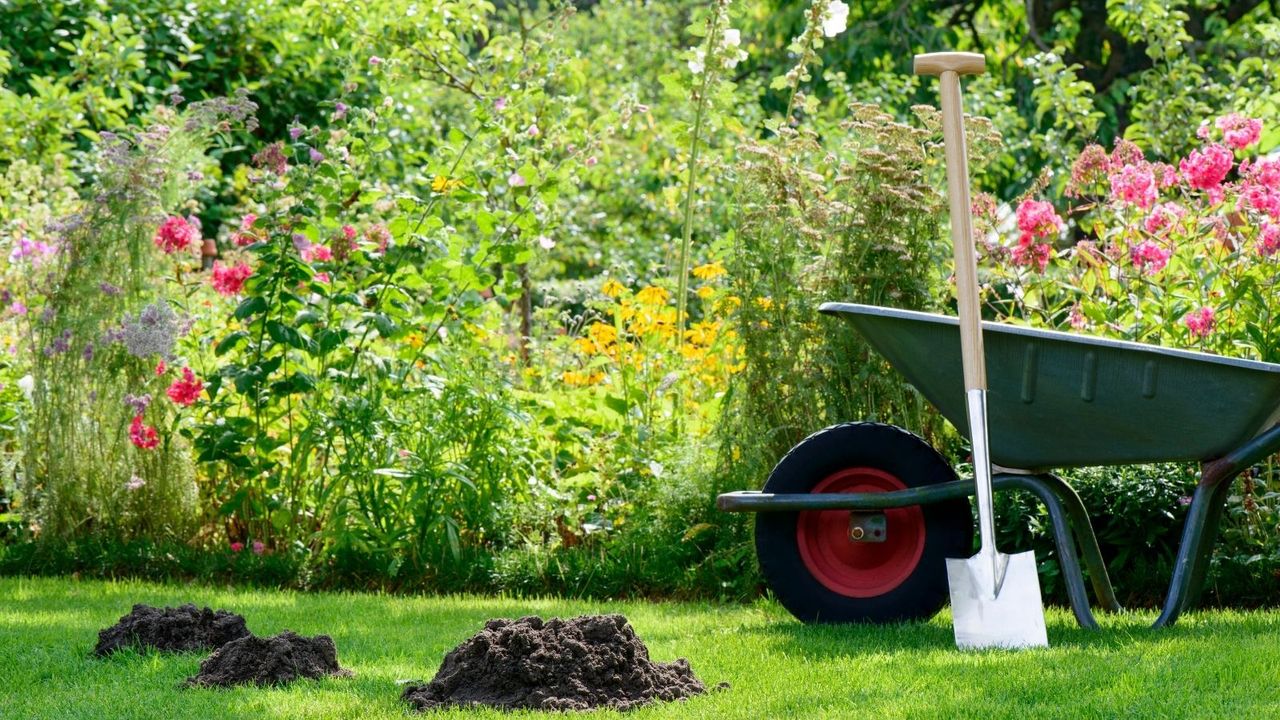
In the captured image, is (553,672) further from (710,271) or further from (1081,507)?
(710,271)

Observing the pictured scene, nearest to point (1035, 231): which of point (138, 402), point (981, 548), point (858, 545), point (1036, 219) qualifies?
point (1036, 219)

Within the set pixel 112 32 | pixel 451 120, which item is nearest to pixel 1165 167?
pixel 112 32

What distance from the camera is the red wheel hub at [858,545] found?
138 inches

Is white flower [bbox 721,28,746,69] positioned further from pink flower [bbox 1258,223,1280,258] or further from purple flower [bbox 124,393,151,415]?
purple flower [bbox 124,393,151,415]

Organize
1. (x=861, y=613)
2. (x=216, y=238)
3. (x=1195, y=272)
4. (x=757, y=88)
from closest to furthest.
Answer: (x=861, y=613) < (x=1195, y=272) < (x=216, y=238) < (x=757, y=88)

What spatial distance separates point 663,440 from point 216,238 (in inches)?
167

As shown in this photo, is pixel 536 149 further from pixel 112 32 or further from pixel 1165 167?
pixel 112 32

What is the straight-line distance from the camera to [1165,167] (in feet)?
13.7

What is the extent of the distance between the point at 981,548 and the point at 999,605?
15cm

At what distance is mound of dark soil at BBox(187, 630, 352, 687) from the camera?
2.82 m

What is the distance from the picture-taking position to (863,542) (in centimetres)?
357

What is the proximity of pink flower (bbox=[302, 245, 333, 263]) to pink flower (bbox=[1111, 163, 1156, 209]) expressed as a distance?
2360mm

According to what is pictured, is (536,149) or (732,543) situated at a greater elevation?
(536,149)

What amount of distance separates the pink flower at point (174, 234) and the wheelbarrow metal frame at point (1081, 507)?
80.3 inches
